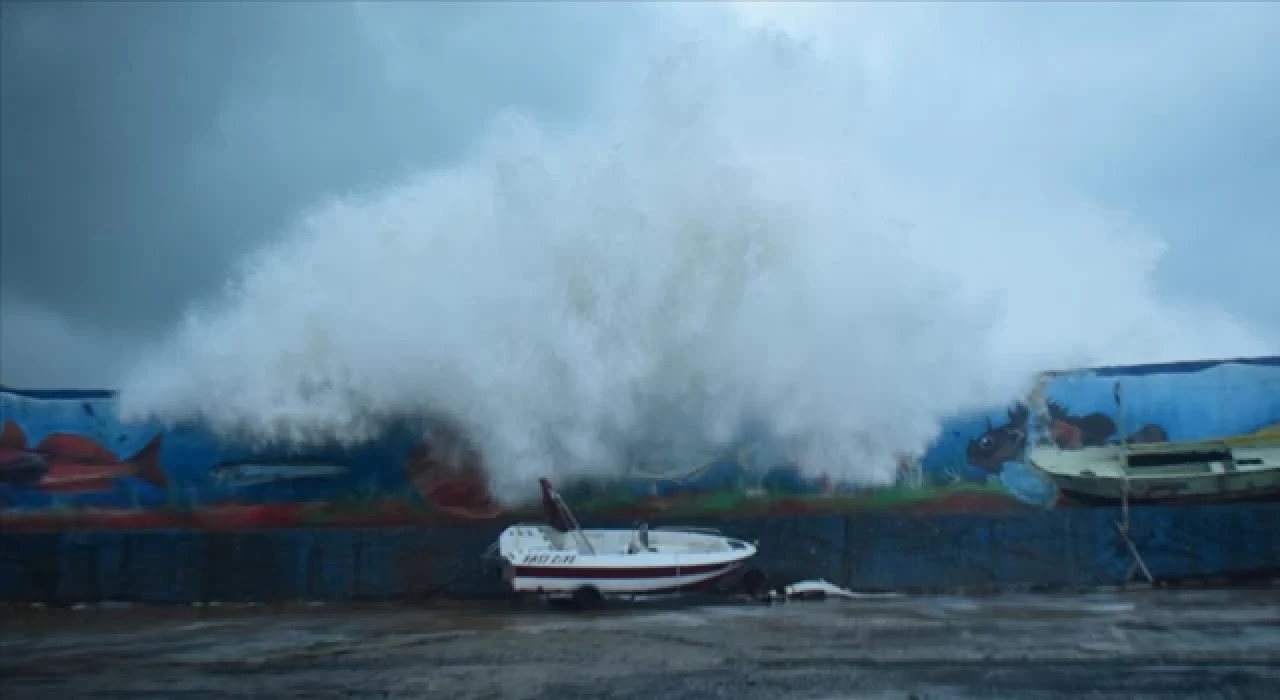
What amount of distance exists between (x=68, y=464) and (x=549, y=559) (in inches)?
402

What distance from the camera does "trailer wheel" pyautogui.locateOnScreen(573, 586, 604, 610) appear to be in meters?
16.4

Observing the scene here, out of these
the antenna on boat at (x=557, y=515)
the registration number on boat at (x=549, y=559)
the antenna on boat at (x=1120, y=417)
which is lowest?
the registration number on boat at (x=549, y=559)

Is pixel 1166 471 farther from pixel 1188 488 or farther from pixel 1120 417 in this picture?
pixel 1120 417

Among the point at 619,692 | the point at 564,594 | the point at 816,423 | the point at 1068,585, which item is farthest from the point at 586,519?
the point at 619,692

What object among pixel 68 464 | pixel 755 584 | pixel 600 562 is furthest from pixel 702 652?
pixel 68 464

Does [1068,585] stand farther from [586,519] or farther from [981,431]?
[586,519]

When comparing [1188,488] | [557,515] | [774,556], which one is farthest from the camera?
[1188,488]

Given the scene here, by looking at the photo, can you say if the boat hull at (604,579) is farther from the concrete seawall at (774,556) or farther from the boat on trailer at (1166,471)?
the boat on trailer at (1166,471)

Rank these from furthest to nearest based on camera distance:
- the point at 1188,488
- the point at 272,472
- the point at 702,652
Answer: the point at 272,472
the point at 1188,488
the point at 702,652

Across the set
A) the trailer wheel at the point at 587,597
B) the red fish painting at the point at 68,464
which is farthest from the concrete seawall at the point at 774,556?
the trailer wheel at the point at 587,597

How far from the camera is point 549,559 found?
16.2m

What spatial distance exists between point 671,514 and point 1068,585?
6.28 meters

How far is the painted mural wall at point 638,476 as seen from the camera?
19.1m

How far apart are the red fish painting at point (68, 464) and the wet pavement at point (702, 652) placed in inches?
177
